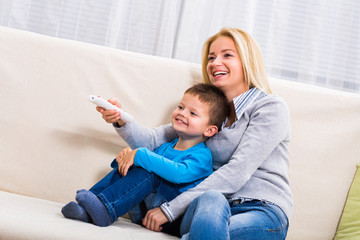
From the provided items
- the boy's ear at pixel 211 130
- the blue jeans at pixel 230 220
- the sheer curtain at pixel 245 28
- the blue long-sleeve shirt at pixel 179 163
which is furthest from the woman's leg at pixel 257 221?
the sheer curtain at pixel 245 28

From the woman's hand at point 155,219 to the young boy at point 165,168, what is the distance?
5 centimetres

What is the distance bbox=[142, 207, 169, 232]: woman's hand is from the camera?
4.15 ft

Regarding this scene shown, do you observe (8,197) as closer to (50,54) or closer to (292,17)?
(50,54)

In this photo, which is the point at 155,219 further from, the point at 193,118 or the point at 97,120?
the point at 97,120

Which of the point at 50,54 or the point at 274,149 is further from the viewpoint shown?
the point at 50,54

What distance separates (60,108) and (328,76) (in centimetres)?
131

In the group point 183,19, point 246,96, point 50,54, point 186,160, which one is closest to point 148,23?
point 183,19

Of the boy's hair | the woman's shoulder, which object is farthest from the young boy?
the woman's shoulder

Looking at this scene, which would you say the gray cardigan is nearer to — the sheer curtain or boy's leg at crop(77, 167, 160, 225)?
boy's leg at crop(77, 167, 160, 225)

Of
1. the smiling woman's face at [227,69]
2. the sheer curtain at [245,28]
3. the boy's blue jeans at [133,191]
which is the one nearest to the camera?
the boy's blue jeans at [133,191]

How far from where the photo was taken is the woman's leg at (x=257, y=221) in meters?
1.15

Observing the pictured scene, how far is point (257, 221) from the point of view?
3.94 feet

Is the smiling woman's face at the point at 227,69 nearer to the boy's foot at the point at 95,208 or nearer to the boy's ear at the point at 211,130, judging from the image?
the boy's ear at the point at 211,130

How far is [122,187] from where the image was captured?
49.2 inches
